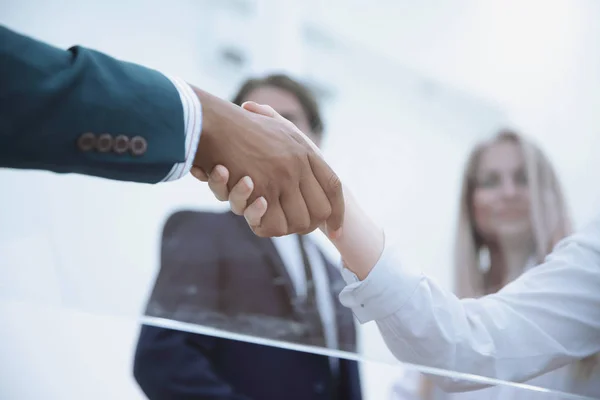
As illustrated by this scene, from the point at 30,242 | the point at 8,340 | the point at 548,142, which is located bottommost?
the point at 8,340

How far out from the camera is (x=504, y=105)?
3.01ft

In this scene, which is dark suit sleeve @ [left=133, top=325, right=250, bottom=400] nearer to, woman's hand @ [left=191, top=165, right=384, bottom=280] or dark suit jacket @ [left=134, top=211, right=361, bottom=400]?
dark suit jacket @ [left=134, top=211, right=361, bottom=400]

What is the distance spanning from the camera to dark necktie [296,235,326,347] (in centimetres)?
79

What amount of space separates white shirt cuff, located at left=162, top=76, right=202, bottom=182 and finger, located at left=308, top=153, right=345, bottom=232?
0.12 meters

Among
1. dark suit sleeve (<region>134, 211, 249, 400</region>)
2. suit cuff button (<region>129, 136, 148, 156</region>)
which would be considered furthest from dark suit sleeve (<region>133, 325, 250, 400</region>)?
suit cuff button (<region>129, 136, 148, 156</region>)

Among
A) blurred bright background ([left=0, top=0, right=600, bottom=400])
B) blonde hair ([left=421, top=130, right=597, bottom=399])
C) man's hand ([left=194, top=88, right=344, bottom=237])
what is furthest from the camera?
blurred bright background ([left=0, top=0, right=600, bottom=400])

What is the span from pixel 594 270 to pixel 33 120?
0.54 m

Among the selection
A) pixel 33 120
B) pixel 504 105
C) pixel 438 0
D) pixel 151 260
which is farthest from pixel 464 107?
pixel 33 120

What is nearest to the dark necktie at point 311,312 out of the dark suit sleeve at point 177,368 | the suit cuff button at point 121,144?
the dark suit sleeve at point 177,368

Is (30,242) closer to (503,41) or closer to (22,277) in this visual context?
(22,277)

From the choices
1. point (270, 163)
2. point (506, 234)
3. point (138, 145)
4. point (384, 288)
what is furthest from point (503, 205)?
point (138, 145)

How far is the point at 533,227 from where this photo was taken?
0.71 m

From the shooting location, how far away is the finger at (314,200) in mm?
611

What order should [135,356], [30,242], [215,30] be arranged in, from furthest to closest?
1. [215,30]
2. [30,242]
3. [135,356]
